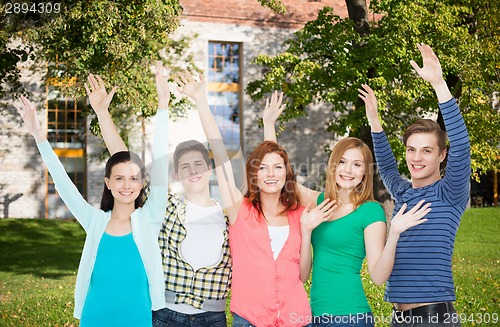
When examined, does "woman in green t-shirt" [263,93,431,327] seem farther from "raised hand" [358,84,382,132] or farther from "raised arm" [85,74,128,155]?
"raised arm" [85,74,128,155]

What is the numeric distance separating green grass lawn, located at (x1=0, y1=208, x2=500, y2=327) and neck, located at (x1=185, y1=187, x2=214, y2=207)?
5005 mm

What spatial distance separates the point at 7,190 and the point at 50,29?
1491cm

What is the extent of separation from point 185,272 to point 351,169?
1187 mm

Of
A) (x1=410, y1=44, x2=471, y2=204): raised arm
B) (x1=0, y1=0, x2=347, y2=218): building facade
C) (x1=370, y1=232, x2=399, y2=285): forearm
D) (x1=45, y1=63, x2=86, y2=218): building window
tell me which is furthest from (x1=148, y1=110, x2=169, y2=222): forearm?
(x1=45, y1=63, x2=86, y2=218): building window

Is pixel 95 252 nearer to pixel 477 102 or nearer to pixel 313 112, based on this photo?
pixel 477 102

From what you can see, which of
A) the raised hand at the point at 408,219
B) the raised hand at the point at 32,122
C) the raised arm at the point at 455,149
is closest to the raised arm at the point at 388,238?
the raised hand at the point at 408,219

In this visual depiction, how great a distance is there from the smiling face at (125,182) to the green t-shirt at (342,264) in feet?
3.82

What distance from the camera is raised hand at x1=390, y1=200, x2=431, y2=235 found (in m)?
3.58

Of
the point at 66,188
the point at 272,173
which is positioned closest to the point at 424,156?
the point at 272,173

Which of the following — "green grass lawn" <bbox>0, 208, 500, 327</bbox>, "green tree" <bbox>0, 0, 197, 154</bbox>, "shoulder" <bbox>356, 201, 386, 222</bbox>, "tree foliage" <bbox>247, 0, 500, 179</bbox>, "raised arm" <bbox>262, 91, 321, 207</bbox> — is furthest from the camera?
"tree foliage" <bbox>247, 0, 500, 179</bbox>

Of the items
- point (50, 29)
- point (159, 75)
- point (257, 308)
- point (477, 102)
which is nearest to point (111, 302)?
point (257, 308)

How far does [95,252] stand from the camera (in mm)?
3852

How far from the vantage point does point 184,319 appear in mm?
3809

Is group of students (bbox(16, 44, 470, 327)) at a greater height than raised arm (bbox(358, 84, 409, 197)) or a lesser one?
lesser
